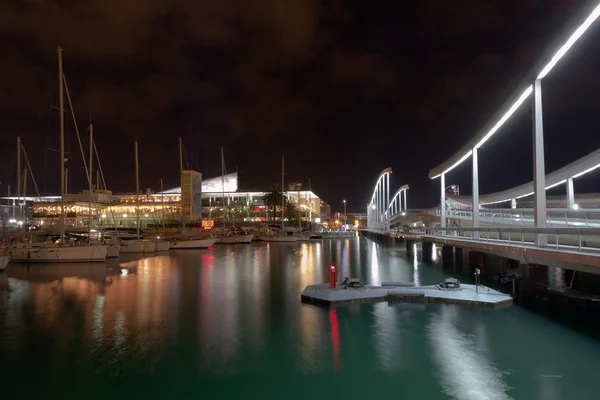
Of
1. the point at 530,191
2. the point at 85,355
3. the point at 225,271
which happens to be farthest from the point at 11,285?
the point at 530,191

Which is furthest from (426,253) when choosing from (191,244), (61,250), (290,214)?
(290,214)

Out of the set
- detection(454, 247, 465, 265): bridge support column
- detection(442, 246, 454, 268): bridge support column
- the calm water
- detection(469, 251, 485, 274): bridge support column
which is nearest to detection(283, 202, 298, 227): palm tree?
detection(454, 247, 465, 265): bridge support column

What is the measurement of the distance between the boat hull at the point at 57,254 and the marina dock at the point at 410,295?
1058 inches

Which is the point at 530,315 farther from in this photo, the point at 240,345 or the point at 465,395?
the point at 240,345

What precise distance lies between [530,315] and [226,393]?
502 inches

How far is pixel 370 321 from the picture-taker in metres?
16.1

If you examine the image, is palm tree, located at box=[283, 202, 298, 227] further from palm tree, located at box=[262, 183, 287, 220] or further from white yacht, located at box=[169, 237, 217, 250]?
white yacht, located at box=[169, 237, 217, 250]

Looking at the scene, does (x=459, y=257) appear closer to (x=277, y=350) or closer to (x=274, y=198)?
(x=277, y=350)

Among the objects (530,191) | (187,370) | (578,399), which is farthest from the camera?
(530,191)

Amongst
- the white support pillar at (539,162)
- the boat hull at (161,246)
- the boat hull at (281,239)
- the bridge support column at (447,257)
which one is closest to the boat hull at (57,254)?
the boat hull at (161,246)

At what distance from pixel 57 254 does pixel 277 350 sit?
110 feet

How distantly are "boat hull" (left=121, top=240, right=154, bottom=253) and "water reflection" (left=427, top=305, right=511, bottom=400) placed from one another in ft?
145

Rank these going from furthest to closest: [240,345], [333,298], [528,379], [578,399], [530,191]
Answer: [530,191] < [333,298] < [240,345] < [528,379] < [578,399]

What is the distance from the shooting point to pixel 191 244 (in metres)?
60.8
